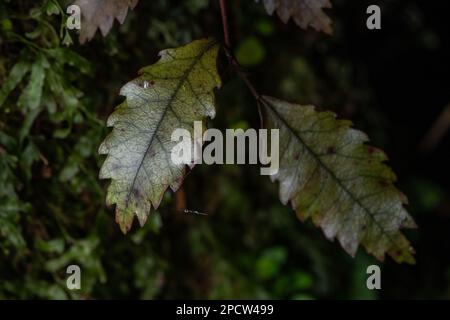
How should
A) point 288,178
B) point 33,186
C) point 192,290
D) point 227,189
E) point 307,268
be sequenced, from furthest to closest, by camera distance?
1. point 307,268
2. point 227,189
3. point 192,290
4. point 33,186
5. point 288,178

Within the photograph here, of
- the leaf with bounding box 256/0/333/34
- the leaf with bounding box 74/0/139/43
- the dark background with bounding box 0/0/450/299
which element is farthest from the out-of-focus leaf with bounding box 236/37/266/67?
the leaf with bounding box 74/0/139/43

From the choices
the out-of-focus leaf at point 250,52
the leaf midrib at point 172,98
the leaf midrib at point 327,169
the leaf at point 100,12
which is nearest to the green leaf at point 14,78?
the leaf at point 100,12

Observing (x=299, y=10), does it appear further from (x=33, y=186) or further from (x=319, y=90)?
(x=319, y=90)

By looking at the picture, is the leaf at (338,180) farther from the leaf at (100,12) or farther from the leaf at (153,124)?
the leaf at (100,12)

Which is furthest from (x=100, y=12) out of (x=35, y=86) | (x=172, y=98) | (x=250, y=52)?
(x=250, y=52)

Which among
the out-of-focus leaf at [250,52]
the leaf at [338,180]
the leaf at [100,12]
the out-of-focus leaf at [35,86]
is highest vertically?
the out-of-focus leaf at [250,52]

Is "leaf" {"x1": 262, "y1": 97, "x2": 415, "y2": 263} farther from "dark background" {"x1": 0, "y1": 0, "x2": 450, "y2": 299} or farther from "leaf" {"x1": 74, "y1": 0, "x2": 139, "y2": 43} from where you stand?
"leaf" {"x1": 74, "y1": 0, "x2": 139, "y2": 43}
